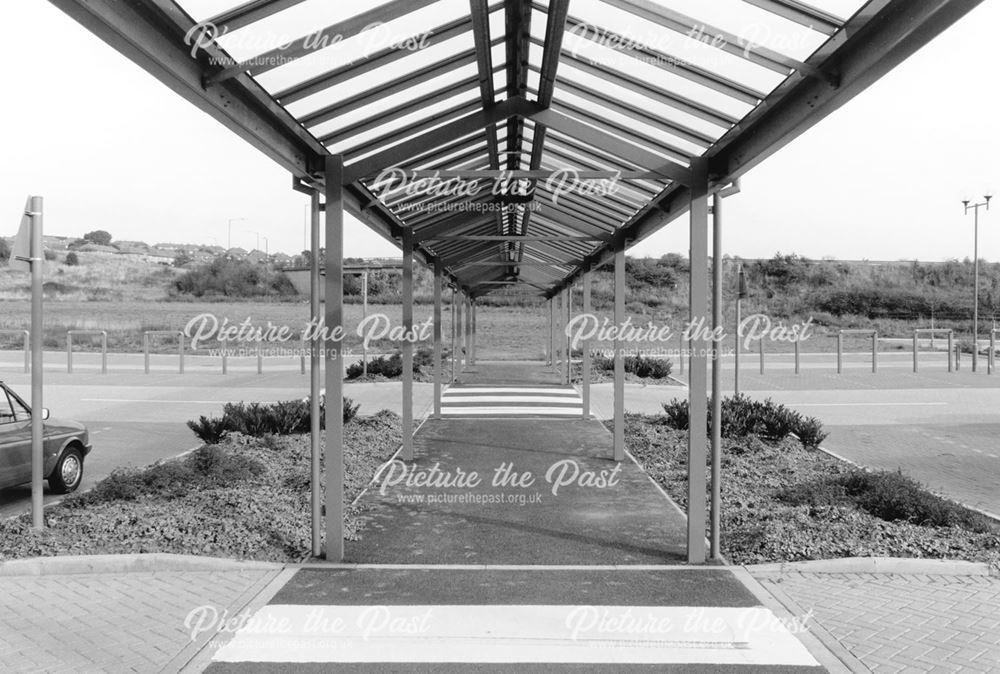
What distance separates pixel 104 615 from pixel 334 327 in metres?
2.36

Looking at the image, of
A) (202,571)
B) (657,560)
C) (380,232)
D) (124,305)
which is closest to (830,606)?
(657,560)

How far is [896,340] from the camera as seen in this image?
132 feet

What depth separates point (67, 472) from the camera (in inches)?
337

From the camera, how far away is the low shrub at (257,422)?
35.3 feet

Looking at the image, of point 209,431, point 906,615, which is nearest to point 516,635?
point 906,615

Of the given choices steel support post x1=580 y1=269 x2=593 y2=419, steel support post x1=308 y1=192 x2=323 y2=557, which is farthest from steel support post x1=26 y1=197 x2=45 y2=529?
steel support post x1=580 y1=269 x2=593 y2=419

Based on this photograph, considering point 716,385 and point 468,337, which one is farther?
point 468,337

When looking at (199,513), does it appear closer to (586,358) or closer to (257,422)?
(257,422)

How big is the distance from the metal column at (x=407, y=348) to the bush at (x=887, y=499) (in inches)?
168

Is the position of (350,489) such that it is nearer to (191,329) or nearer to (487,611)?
(487,611)

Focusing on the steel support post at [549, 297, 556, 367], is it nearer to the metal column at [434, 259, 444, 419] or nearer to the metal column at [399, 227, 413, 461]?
the metal column at [434, 259, 444, 419]

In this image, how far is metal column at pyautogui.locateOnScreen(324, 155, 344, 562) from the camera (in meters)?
6.05

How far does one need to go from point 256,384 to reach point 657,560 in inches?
668

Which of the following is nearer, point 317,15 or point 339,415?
point 317,15
